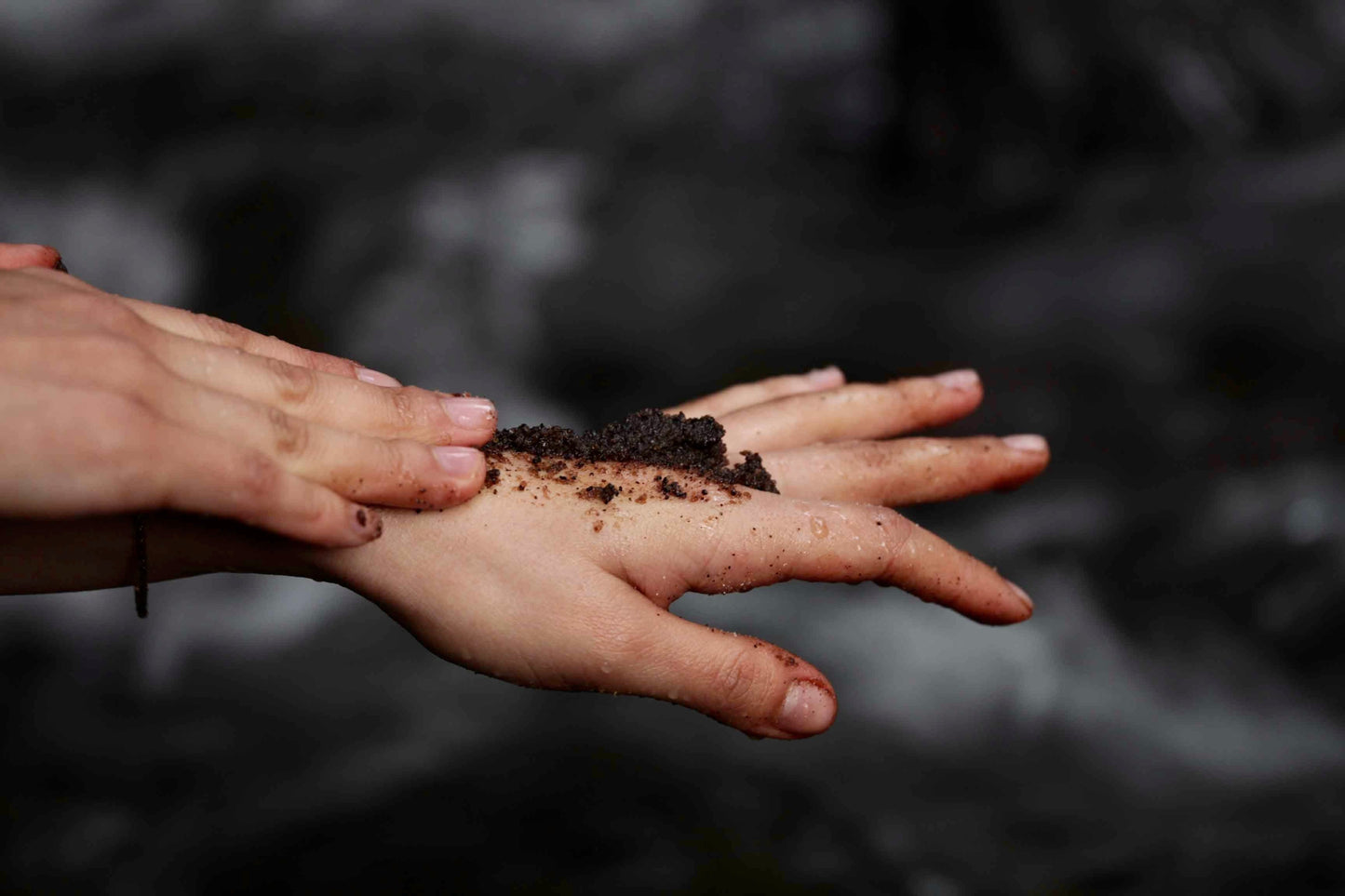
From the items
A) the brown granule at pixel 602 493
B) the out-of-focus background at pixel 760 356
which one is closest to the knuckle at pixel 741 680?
the brown granule at pixel 602 493

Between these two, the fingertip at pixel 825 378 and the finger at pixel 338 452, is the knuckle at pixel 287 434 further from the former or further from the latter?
the fingertip at pixel 825 378

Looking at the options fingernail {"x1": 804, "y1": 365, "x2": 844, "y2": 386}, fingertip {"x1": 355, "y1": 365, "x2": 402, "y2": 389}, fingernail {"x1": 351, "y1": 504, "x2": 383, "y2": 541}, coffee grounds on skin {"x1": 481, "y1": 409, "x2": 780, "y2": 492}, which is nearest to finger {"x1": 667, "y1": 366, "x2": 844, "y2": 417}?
fingernail {"x1": 804, "y1": 365, "x2": 844, "y2": 386}

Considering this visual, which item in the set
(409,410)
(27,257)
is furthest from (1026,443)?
(27,257)

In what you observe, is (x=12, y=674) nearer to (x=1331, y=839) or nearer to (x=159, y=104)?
(x=159, y=104)

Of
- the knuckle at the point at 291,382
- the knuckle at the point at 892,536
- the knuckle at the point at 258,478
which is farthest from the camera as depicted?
the knuckle at the point at 892,536

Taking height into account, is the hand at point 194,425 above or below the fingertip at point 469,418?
below

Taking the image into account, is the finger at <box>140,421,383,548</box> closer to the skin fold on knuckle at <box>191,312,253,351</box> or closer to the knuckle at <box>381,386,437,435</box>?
the knuckle at <box>381,386,437,435</box>

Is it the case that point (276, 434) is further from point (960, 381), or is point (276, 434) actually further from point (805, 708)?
point (960, 381)
